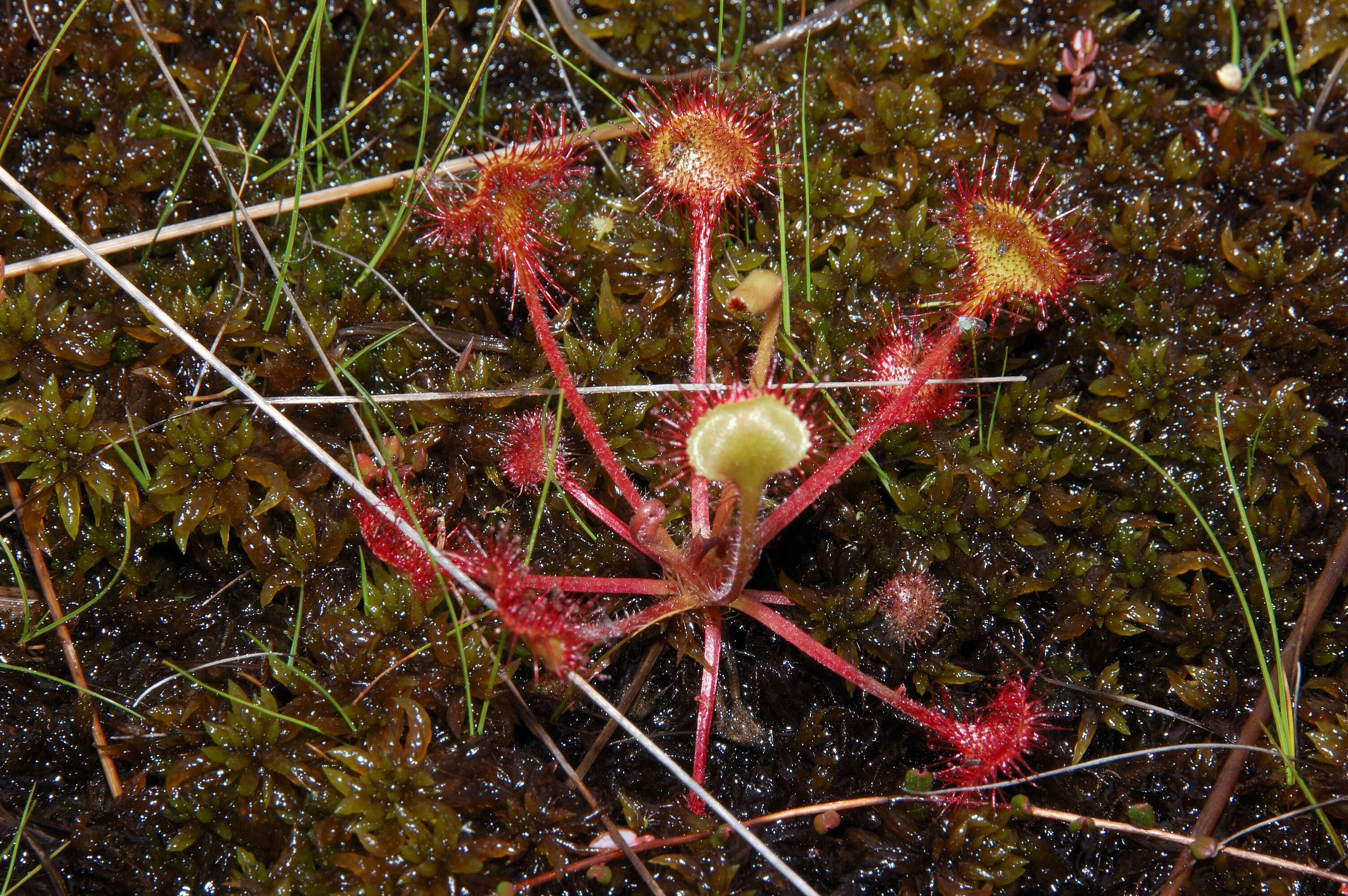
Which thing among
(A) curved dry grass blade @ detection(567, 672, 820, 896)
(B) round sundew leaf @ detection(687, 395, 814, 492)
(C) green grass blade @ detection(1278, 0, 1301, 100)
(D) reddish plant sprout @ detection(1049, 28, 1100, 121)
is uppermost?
(C) green grass blade @ detection(1278, 0, 1301, 100)

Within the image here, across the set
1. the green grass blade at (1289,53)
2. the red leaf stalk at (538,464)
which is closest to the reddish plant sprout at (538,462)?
the red leaf stalk at (538,464)

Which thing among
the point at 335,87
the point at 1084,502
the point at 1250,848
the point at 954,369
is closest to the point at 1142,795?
the point at 1250,848

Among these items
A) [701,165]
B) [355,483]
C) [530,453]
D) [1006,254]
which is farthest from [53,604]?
[1006,254]

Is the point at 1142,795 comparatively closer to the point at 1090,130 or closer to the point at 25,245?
the point at 1090,130

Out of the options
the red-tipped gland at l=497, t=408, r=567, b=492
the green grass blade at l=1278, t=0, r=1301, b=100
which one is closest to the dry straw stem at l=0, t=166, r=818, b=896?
the red-tipped gland at l=497, t=408, r=567, b=492

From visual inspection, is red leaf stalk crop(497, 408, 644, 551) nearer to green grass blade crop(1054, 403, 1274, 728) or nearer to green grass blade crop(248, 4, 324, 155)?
green grass blade crop(248, 4, 324, 155)

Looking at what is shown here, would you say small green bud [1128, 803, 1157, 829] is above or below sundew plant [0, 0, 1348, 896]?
below
